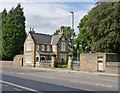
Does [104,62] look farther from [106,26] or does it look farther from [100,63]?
[106,26]

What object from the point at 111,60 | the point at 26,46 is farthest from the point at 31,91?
the point at 26,46

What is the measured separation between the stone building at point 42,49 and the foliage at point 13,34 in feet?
17.9

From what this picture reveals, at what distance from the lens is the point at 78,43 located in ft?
166

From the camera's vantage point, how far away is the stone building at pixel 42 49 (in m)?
52.8

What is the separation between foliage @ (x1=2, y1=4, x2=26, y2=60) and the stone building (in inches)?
215

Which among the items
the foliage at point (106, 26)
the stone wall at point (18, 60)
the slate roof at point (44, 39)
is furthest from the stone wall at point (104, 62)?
the stone wall at point (18, 60)

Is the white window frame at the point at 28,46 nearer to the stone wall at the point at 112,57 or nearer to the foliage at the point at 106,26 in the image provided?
the foliage at the point at 106,26

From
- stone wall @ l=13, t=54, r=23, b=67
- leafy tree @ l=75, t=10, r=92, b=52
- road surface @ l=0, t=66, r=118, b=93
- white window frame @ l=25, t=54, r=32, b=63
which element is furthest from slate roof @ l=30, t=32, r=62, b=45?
road surface @ l=0, t=66, r=118, b=93

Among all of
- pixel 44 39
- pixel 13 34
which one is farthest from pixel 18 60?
pixel 44 39

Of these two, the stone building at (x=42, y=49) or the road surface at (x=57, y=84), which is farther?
the stone building at (x=42, y=49)

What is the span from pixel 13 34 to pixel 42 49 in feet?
37.5

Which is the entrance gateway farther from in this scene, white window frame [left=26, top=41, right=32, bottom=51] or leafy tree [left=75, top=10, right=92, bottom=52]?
white window frame [left=26, top=41, right=32, bottom=51]

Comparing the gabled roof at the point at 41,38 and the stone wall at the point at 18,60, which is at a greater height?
the gabled roof at the point at 41,38

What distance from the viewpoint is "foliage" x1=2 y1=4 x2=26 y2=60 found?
60156 millimetres
